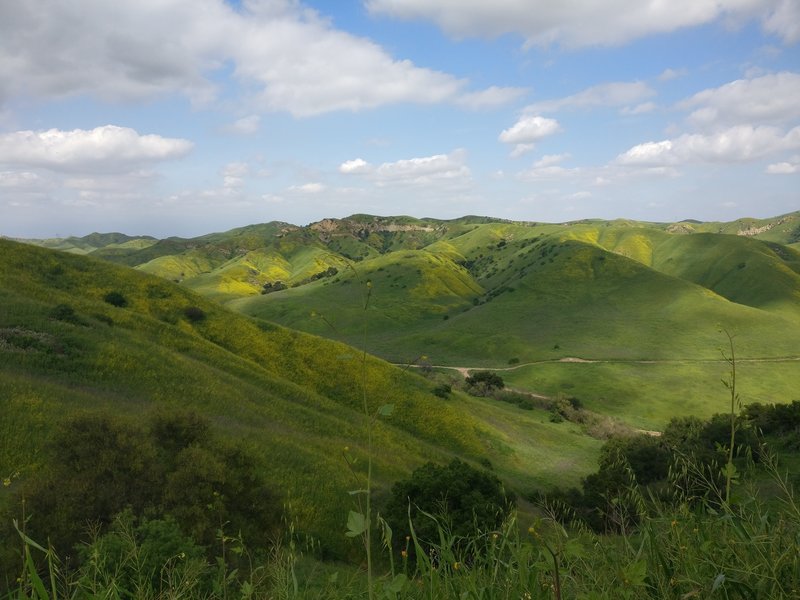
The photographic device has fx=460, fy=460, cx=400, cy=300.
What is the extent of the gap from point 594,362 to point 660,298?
55914mm

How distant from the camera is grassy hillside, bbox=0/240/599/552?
2445cm

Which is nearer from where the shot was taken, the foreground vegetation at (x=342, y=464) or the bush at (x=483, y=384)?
the foreground vegetation at (x=342, y=464)

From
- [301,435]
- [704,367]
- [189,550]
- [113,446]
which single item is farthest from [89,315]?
[704,367]

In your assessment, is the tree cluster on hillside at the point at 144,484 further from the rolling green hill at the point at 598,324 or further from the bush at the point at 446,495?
the rolling green hill at the point at 598,324

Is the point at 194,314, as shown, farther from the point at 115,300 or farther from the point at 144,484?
the point at 144,484

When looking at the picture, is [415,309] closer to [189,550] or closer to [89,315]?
[89,315]

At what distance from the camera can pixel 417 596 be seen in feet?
13.4

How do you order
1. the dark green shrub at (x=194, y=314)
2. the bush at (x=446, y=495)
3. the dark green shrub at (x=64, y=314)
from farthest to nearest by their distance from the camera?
the dark green shrub at (x=194, y=314) < the dark green shrub at (x=64, y=314) < the bush at (x=446, y=495)

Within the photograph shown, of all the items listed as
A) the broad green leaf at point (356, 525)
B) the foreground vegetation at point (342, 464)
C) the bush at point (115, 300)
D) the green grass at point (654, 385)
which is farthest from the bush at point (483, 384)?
the broad green leaf at point (356, 525)

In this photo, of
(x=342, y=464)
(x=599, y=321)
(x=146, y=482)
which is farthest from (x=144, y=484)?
(x=599, y=321)

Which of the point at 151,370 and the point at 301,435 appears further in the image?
the point at 151,370

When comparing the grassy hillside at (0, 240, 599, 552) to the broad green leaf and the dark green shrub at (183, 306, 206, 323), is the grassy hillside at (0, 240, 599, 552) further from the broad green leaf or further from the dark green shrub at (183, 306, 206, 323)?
the broad green leaf

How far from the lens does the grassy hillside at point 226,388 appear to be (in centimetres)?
2445

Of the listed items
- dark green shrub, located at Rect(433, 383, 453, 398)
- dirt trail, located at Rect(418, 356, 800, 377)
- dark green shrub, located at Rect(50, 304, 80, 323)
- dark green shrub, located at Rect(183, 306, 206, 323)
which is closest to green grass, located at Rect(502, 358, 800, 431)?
dirt trail, located at Rect(418, 356, 800, 377)
